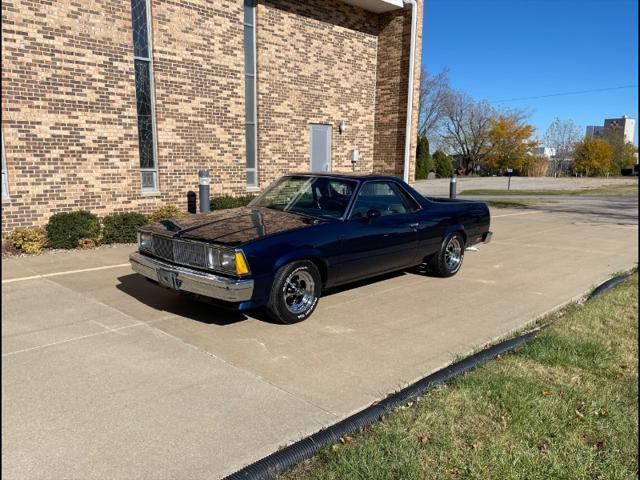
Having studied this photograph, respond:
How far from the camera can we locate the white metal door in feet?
46.6

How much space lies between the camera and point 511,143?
58688 millimetres

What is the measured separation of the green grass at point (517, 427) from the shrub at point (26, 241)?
707 centimetres

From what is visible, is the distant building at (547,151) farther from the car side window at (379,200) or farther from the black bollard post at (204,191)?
the car side window at (379,200)

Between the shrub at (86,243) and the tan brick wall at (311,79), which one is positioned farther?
the tan brick wall at (311,79)

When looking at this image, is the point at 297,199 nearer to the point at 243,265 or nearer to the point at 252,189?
the point at 243,265

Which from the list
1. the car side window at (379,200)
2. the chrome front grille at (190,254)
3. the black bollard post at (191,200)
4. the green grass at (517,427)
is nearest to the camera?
the green grass at (517,427)

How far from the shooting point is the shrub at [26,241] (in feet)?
26.5

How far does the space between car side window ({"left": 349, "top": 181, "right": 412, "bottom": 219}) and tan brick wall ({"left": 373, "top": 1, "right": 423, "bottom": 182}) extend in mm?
9504

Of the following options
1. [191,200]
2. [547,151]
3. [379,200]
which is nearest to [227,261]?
[379,200]

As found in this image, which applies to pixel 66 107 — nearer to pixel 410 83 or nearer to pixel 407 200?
pixel 407 200

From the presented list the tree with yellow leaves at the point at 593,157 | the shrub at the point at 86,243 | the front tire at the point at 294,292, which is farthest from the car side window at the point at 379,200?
the tree with yellow leaves at the point at 593,157

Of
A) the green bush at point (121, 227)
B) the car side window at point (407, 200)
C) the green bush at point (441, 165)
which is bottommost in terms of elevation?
the green bush at point (121, 227)

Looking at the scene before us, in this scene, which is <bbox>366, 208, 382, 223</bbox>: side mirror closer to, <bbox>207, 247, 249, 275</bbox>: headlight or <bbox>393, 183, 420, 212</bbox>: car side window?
<bbox>393, 183, 420, 212</bbox>: car side window

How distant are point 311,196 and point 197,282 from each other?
1951mm
